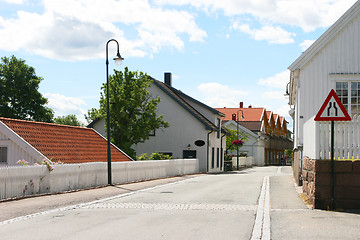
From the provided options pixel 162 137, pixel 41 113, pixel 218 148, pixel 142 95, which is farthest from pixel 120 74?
pixel 41 113

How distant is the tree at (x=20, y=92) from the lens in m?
58.1

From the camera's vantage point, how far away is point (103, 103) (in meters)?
36.9

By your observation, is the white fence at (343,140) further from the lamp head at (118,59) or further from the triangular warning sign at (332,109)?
the lamp head at (118,59)

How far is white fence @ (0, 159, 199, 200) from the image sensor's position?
13930mm

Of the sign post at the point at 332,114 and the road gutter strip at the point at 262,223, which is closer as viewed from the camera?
the road gutter strip at the point at 262,223

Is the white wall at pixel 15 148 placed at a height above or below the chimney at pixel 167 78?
below

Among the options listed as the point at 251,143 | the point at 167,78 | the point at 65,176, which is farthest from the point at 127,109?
the point at 251,143

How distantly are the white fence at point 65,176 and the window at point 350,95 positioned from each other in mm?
10291

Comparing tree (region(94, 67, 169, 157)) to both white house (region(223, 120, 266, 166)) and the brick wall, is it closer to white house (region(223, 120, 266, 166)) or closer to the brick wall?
the brick wall

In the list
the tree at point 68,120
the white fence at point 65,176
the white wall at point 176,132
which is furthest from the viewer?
the tree at point 68,120

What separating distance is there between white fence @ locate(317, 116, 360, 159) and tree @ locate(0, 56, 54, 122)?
51.5 m

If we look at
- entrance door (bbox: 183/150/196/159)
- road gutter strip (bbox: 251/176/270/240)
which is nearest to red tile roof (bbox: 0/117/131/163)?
road gutter strip (bbox: 251/176/270/240)

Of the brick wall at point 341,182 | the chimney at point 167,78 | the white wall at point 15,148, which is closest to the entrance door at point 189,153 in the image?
the chimney at point 167,78

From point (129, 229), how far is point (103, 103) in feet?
94.9
